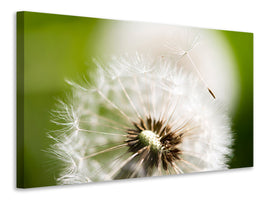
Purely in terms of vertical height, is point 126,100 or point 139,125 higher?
point 126,100

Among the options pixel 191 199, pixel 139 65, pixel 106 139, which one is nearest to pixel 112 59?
pixel 139 65

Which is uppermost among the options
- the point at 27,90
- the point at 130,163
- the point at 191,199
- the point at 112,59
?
the point at 112,59

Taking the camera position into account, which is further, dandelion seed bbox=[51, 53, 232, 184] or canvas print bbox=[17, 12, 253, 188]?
dandelion seed bbox=[51, 53, 232, 184]

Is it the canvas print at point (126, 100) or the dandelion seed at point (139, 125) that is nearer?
the canvas print at point (126, 100)

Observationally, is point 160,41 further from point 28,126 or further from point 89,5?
point 28,126
